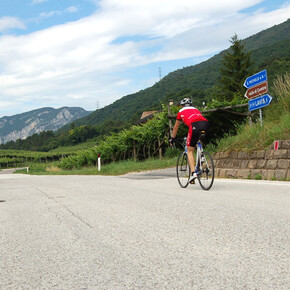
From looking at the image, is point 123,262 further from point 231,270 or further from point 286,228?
point 286,228

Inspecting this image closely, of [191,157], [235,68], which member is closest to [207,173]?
[191,157]

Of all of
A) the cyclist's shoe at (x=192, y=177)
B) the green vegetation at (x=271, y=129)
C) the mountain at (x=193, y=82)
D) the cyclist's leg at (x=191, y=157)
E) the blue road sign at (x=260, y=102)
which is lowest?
the cyclist's shoe at (x=192, y=177)

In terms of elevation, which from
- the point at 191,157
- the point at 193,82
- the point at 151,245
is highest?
the point at 193,82

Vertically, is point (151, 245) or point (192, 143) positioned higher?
point (192, 143)

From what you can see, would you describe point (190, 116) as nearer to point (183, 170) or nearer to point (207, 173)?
point (207, 173)

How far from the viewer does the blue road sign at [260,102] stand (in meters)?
11.8

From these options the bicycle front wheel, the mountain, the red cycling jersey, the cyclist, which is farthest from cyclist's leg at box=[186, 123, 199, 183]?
the mountain

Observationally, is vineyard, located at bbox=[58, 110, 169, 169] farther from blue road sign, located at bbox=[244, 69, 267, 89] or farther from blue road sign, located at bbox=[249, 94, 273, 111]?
blue road sign, located at bbox=[249, 94, 273, 111]

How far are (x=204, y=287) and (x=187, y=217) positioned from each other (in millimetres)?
2596

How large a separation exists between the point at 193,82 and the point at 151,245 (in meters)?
128

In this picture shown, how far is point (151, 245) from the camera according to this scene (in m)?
3.65

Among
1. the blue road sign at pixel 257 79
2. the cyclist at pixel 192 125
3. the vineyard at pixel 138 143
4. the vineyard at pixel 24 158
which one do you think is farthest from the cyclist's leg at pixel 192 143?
the vineyard at pixel 24 158

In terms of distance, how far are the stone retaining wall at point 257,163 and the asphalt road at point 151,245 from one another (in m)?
3.19

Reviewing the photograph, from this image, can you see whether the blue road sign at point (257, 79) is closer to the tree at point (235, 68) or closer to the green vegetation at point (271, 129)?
the green vegetation at point (271, 129)
